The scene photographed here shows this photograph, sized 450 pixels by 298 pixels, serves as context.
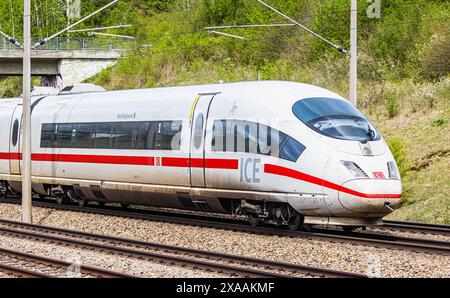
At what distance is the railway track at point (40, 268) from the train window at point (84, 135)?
23.6 feet

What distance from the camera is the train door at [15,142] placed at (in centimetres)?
2517

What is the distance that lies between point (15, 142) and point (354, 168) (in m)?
12.8

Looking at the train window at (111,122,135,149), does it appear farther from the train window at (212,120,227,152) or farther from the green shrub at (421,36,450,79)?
the green shrub at (421,36,450,79)

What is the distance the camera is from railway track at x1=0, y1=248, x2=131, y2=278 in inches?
504

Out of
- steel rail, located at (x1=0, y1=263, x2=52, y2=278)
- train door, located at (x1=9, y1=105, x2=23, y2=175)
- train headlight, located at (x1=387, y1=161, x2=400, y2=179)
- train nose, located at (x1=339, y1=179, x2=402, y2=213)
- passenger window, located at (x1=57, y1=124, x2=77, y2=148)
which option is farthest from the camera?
train door, located at (x1=9, y1=105, x2=23, y2=175)

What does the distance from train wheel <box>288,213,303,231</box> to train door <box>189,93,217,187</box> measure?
225 cm

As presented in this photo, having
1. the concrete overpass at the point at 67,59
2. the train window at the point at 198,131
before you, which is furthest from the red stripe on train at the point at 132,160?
the concrete overpass at the point at 67,59

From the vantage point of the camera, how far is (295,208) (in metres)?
16.7

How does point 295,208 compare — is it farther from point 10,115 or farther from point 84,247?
point 10,115

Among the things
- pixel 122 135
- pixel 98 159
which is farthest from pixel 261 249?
pixel 98 159

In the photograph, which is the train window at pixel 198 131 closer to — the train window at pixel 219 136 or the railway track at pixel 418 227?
the train window at pixel 219 136

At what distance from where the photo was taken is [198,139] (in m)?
18.8

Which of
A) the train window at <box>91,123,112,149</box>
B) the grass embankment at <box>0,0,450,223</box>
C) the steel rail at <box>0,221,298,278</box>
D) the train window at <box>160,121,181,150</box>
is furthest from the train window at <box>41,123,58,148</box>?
the grass embankment at <box>0,0,450,223</box>
